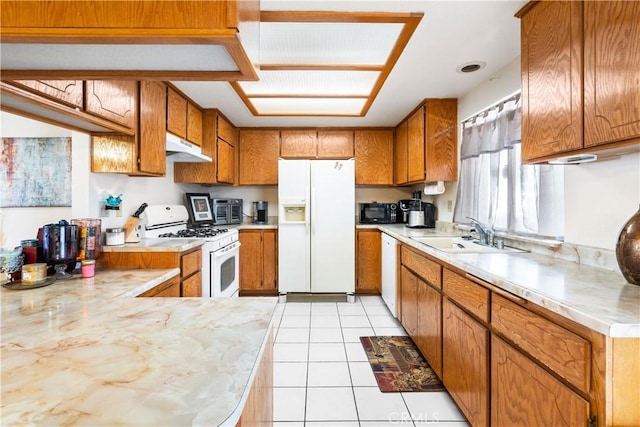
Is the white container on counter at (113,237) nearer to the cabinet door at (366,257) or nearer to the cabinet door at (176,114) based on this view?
the cabinet door at (176,114)

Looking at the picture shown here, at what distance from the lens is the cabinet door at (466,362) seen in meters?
1.39

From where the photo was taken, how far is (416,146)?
321 centimetres

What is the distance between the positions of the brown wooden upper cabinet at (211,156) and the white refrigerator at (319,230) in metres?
0.72

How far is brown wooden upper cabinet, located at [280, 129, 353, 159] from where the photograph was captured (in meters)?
3.99

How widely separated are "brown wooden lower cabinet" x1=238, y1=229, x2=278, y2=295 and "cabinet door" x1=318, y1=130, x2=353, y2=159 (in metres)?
1.30

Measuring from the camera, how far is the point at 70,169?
6.42 ft

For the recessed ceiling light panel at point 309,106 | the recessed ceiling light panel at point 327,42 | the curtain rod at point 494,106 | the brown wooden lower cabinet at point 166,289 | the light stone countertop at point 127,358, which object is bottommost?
the brown wooden lower cabinet at point 166,289

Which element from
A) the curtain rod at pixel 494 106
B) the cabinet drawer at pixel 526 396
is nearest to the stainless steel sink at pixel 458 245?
the cabinet drawer at pixel 526 396

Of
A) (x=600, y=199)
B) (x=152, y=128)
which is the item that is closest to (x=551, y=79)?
(x=600, y=199)

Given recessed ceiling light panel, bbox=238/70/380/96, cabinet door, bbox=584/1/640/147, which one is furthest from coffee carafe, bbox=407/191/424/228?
cabinet door, bbox=584/1/640/147

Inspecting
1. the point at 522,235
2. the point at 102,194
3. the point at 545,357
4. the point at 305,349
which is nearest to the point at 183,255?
the point at 102,194

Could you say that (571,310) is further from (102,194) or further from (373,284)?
(373,284)

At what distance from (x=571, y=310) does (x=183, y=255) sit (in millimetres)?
2113

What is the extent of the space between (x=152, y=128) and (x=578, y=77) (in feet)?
8.43
